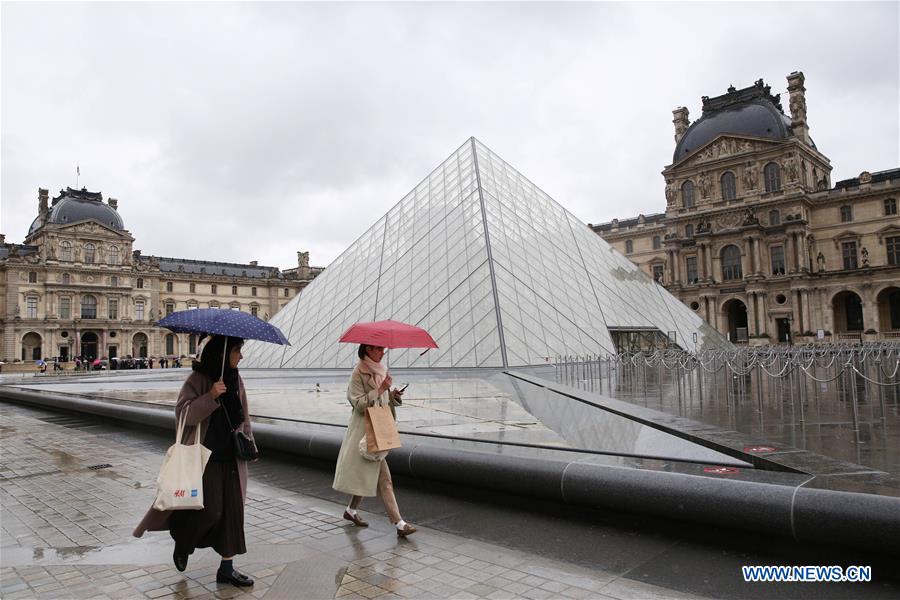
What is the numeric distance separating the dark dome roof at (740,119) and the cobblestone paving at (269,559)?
5664cm

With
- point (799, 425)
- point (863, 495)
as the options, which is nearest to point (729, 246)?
point (799, 425)

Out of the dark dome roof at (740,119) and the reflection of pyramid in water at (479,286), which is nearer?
the reflection of pyramid in water at (479,286)

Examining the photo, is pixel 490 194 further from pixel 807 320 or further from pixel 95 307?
pixel 95 307

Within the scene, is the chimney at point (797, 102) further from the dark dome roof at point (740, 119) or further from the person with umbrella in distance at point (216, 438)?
the person with umbrella in distance at point (216, 438)

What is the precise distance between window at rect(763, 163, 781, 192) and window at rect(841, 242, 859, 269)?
23.9 feet

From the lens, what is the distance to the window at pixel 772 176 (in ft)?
167

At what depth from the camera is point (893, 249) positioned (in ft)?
155

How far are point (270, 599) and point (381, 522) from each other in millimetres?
1425

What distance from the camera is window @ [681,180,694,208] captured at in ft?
182

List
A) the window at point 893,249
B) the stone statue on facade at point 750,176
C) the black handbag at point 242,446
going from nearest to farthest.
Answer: the black handbag at point 242,446, the window at point 893,249, the stone statue on facade at point 750,176

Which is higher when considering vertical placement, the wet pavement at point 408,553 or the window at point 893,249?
the window at point 893,249

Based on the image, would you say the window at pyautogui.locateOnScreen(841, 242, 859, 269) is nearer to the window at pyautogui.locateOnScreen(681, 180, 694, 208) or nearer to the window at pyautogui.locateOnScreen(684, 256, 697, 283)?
the window at pyautogui.locateOnScreen(684, 256, 697, 283)

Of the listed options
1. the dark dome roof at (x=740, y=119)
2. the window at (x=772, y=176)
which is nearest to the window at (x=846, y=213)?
the window at (x=772, y=176)

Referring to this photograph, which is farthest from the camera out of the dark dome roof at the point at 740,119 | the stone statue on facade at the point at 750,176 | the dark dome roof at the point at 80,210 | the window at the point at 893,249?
the dark dome roof at the point at 80,210
